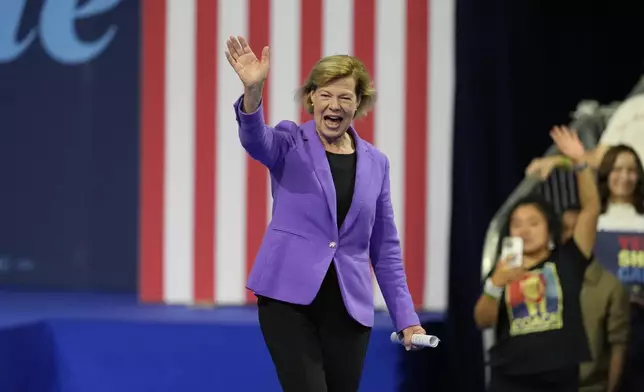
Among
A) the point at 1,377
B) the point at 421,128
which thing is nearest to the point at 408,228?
the point at 421,128

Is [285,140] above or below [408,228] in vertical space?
above

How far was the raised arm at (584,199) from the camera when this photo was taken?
3508 millimetres

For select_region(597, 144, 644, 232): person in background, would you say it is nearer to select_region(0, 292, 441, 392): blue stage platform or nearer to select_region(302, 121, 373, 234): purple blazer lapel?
select_region(0, 292, 441, 392): blue stage platform

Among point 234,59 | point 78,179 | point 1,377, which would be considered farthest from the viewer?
point 78,179

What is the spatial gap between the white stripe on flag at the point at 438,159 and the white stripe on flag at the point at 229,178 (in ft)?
2.45

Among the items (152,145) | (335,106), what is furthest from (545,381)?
(152,145)

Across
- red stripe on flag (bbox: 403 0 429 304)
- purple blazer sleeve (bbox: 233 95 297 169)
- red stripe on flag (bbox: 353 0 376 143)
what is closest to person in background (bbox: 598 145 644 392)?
red stripe on flag (bbox: 403 0 429 304)

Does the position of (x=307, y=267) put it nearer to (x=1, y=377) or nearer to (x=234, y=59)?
(x=234, y=59)

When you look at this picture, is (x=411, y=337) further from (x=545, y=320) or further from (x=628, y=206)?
(x=628, y=206)

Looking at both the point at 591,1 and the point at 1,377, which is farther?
the point at 591,1

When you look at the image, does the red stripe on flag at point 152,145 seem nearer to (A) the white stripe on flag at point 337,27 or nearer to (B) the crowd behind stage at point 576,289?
(A) the white stripe on flag at point 337,27

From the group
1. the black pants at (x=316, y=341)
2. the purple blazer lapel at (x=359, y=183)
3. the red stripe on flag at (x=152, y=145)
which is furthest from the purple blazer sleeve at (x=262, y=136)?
the red stripe on flag at (x=152, y=145)

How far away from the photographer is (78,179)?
4.86 meters

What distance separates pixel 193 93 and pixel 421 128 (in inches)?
36.5
